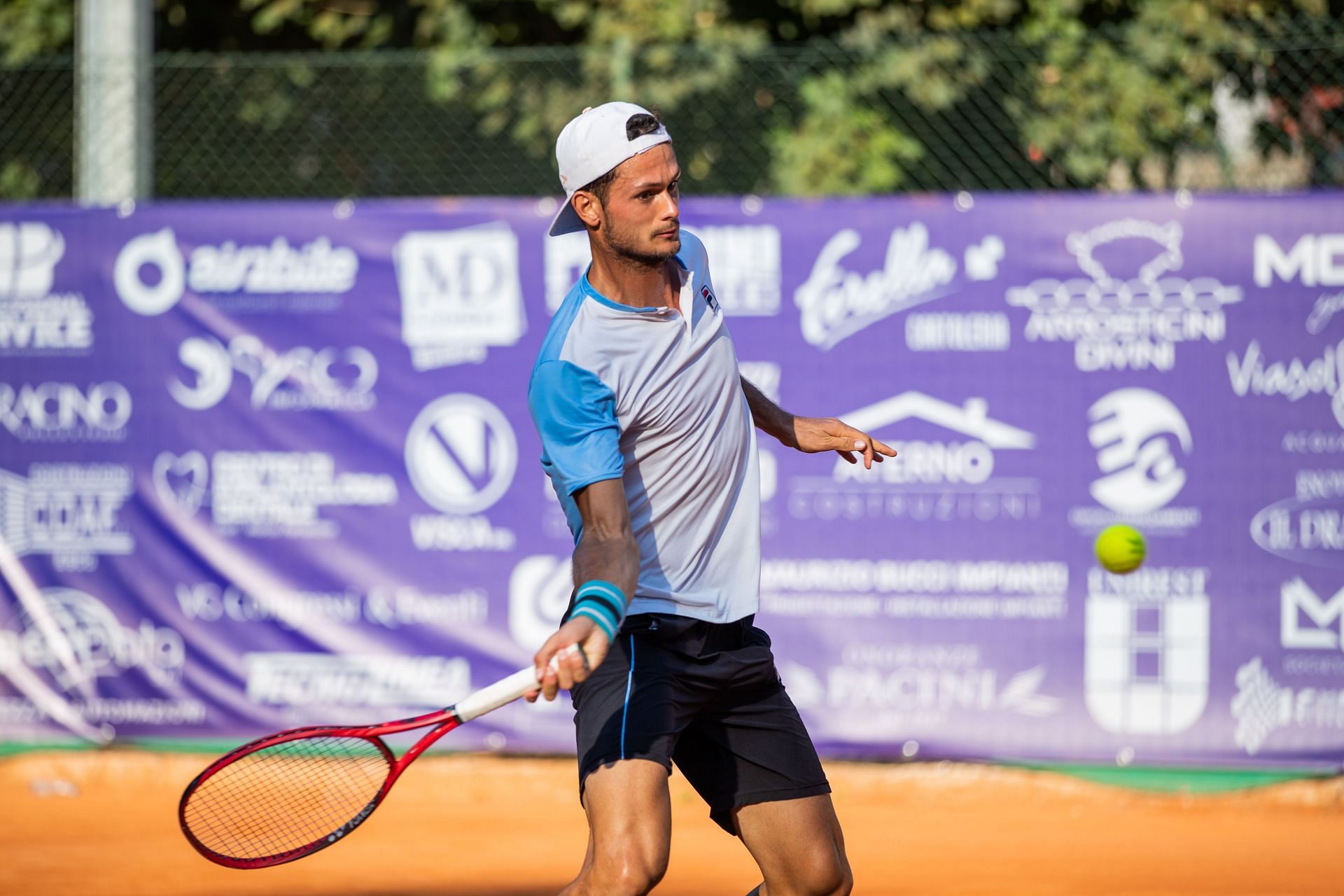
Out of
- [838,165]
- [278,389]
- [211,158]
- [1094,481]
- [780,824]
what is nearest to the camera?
[780,824]

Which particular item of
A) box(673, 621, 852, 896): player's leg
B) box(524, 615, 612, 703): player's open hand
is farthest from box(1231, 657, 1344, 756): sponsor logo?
box(524, 615, 612, 703): player's open hand

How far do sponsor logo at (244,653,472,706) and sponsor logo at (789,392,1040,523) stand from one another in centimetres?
178

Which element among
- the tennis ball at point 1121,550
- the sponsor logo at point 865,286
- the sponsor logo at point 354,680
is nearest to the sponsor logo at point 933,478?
the sponsor logo at point 865,286

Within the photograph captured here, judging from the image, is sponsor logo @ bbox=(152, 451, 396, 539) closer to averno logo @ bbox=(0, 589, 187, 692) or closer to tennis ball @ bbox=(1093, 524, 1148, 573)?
averno logo @ bbox=(0, 589, 187, 692)

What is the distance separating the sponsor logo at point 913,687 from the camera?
6684 mm

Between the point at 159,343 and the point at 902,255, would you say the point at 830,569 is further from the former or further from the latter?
the point at 159,343

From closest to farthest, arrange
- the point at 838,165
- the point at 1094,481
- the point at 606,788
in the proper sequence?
1. the point at 606,788
2. the point at 1094,481
3. the point at 838,165

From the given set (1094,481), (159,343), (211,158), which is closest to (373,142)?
(211,158)

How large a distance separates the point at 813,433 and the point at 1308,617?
3626mm

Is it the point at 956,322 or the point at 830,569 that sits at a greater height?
the point at 956,322

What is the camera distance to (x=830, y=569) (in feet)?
22.3

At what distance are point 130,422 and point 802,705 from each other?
3.41 meters

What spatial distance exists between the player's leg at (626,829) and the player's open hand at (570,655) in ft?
1.02

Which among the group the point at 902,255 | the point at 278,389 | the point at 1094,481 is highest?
the point at 902,255
